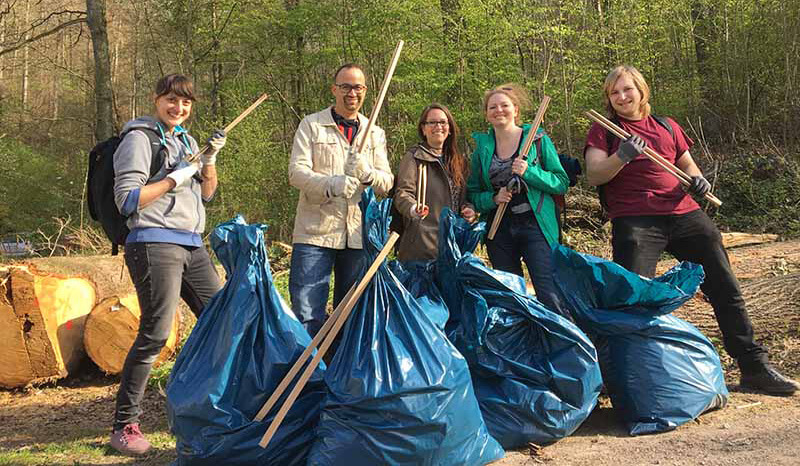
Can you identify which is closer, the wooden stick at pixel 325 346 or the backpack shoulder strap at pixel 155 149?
the wooden stick at pixel 325 346

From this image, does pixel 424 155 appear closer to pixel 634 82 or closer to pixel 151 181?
pixel 634 82

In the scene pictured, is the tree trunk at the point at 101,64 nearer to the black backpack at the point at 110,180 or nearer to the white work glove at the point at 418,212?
the black backpack at the point at 110,180

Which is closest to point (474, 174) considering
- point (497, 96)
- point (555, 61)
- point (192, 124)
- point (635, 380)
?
point (497, 96)

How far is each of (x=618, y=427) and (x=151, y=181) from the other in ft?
8.15

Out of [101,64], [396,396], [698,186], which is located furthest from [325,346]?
[101,64]

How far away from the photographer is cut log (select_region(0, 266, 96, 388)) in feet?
15.0

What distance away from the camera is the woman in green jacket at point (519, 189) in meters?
3.51

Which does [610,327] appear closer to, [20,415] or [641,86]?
[641,86]

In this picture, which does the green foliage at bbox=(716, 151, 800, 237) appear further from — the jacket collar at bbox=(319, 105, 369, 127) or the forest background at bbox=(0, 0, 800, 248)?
the jacket collar at bbox=(319, 105, 369, 127)

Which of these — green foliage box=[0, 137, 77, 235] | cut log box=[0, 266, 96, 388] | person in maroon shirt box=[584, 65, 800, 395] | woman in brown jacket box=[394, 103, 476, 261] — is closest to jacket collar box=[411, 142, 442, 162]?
woman in brown jacket box=[394, 103, 476, 261]

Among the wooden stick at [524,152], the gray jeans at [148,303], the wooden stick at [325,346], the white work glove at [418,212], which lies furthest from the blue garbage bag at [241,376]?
the wooden stick at [524,152]

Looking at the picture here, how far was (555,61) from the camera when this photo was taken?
10945 millimetres

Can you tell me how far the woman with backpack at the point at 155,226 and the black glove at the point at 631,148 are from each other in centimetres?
201

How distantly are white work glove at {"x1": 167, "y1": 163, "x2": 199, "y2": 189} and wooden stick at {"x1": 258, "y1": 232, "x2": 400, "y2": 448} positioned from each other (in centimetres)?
99
